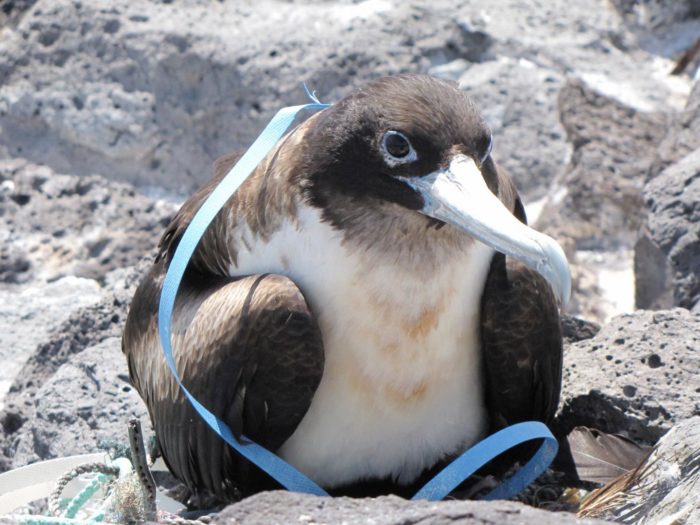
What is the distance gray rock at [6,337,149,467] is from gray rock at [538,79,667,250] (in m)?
1.91

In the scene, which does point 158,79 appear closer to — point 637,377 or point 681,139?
point 681,139

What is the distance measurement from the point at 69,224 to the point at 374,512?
8.79 ft

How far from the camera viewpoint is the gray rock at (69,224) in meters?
4.69

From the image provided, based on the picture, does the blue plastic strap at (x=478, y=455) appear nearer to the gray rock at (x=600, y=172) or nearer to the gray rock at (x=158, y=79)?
the gray rock at (x=600, y=172)

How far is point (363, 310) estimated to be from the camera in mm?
2963

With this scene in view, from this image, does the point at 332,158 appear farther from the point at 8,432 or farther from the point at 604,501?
the point at 8,432

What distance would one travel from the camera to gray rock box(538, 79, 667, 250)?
506 centimetres

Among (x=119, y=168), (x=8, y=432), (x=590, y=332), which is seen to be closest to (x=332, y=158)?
(x=590, y=332)

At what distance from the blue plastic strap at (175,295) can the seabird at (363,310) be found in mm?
30

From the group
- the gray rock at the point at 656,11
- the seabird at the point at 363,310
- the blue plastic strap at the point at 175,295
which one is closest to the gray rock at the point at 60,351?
the seabird at the point at 363,310

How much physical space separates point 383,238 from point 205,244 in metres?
0.51

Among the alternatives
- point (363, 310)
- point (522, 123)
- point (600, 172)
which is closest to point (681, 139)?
point (600, 172)

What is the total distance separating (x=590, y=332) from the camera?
3816 millimetres

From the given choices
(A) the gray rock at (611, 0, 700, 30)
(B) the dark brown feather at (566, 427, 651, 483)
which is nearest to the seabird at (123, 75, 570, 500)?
(B) the dark brown feather at (566, 427, 651, 483)
